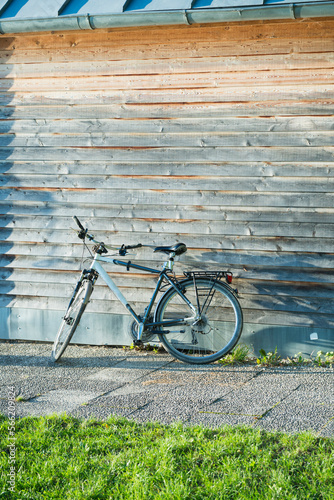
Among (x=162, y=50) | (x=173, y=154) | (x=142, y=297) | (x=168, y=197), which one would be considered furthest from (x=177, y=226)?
(x=162, y=50)

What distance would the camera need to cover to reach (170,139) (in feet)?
19.7

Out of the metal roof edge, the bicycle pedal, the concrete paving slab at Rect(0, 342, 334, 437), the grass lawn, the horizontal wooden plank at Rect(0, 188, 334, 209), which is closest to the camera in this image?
the grass lawn

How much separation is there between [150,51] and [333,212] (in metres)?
2.49

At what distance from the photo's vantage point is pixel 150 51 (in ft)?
19.8

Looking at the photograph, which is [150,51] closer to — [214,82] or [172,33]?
[172,33]

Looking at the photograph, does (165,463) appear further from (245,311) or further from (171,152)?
(171,152)

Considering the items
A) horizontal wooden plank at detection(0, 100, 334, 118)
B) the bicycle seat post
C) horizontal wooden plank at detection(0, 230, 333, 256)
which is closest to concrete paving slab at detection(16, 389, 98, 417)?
the bicycle seat post

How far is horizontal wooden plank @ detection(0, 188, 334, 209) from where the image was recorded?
5.56 m

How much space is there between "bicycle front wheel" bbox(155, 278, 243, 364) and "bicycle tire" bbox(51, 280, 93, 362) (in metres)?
0.74

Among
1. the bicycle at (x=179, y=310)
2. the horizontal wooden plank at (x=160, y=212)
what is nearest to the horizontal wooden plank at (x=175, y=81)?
the horizontal wooden plank at (x=160, y=212)

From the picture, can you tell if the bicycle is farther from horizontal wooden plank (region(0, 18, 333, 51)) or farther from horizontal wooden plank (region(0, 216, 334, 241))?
horizontal wooden plank (region(0, 18, 333, 51))

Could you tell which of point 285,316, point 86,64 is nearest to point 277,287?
point 285,316

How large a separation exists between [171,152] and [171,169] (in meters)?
0.17

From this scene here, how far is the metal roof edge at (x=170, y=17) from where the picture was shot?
4.91m
